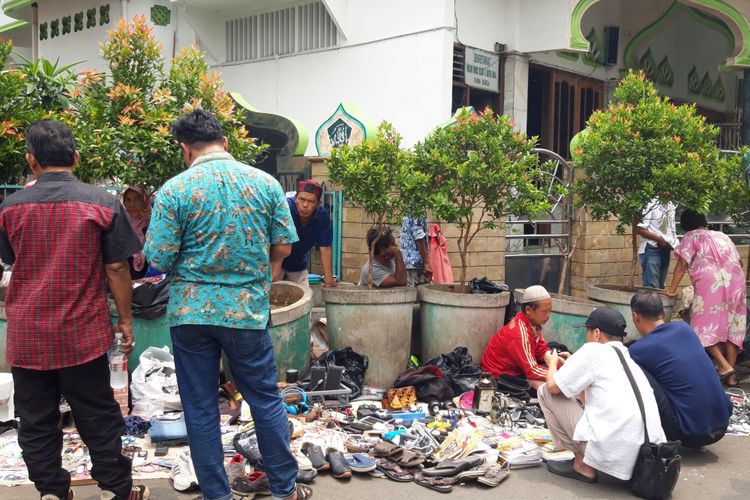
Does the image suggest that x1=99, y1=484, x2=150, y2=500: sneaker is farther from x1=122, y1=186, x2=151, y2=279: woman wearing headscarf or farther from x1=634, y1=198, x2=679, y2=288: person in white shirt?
x1=634, y1=198, x2=679, y2=288: person in white shirt

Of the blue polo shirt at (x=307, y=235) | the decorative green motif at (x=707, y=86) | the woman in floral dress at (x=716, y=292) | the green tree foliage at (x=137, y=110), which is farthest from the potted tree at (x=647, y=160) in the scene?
the decorative green motif at (x=707, y=86)

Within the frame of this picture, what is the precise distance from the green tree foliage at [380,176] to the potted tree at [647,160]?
1.90 m

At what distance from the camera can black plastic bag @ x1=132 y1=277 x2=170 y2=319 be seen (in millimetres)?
5762

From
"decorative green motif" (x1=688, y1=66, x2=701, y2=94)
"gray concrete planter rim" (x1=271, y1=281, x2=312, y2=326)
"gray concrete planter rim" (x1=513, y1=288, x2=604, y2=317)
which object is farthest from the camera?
"decorative green motif" (x1=688, y1=66, x2=701, y2=94)

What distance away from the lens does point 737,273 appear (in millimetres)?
7234

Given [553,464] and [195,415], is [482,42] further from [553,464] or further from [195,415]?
[195,415]

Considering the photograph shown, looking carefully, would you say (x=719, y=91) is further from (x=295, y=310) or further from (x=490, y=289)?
(x=295, y=310)

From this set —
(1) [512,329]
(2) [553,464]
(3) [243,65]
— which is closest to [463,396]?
(1) [512,329]

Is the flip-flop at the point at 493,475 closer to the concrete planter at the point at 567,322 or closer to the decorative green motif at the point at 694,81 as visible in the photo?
the concrete planter at the point at 567,322

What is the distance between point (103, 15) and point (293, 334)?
347 inches

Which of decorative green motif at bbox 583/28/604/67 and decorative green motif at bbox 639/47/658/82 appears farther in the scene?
decorative green motif at bbox 639/47/658/82

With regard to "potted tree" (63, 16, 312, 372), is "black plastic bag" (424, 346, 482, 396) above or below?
below

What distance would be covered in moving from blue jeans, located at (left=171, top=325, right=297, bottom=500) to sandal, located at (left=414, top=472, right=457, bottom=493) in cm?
103

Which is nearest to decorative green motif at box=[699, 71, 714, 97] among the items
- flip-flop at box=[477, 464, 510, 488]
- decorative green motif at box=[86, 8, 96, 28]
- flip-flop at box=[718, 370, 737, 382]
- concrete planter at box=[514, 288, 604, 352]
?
flip-flop at box=[718, 370, 737, 382]
